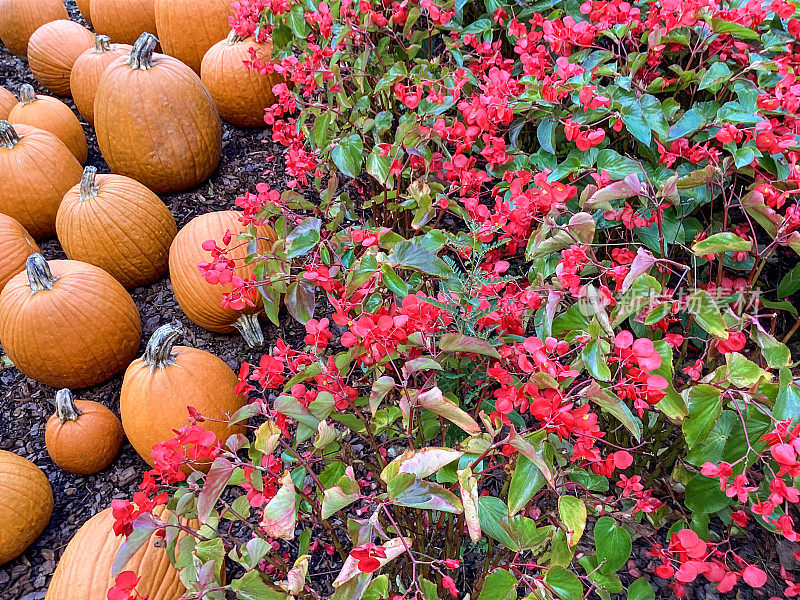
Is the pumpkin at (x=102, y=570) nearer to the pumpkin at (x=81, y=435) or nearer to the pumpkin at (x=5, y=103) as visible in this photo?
the pumpkin at (x=81, y=435)

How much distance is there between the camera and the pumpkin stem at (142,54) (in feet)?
8.56

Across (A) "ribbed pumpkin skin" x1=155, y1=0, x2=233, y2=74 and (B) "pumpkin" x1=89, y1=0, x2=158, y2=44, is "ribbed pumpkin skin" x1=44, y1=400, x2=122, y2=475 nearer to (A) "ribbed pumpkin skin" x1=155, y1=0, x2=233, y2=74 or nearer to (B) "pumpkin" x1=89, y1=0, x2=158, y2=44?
(A) "ribbed pumpkin skin" x1=155, y1=0, x2=233, y2=74

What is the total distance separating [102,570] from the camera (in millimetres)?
1554

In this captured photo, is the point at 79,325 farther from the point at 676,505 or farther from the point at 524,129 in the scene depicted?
the point at 676,505

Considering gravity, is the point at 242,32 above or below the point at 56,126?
above

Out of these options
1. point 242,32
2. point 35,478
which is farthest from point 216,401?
point 242,32

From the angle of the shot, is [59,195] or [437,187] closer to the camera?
[437,187]

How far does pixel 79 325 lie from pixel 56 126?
4.41 feet

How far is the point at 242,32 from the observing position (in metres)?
2.73

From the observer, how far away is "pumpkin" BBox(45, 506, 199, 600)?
154cm

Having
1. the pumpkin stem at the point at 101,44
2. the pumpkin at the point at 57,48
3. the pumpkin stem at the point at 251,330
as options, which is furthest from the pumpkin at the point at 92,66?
the pumpkin stem at the point at 251,330

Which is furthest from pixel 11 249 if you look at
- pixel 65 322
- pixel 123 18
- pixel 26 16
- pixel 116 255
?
pixel 26 16

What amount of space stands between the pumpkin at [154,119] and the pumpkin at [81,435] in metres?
1.19

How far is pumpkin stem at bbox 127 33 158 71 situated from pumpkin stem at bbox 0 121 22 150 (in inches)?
22.0
